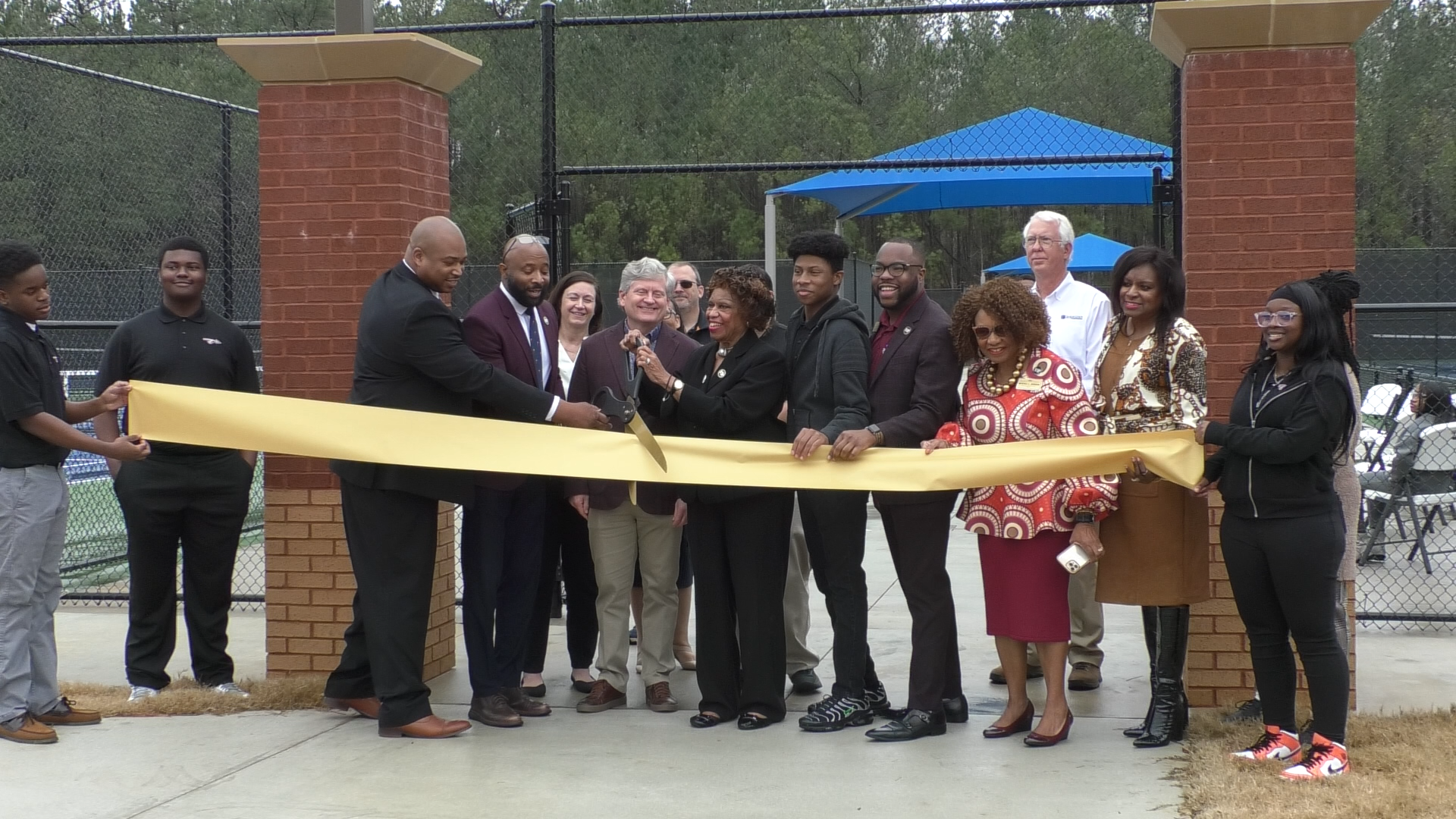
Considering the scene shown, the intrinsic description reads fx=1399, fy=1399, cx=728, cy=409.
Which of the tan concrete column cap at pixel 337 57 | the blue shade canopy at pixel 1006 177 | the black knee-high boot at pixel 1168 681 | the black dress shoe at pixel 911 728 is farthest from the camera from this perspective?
the blue shade canopy at pixel 1006 177

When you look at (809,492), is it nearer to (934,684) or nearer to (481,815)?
(934,684)

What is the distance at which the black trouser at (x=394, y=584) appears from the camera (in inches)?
207

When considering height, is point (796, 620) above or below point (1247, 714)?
above

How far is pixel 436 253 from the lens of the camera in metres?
5.24

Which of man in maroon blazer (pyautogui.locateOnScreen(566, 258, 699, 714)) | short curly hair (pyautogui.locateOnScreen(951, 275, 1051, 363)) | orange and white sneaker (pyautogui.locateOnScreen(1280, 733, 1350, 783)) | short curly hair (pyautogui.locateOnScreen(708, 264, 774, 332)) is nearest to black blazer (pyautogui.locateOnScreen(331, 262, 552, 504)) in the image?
man in maroon blazer (pyautogui.locateOnScreen(566, 258, 699, 714))

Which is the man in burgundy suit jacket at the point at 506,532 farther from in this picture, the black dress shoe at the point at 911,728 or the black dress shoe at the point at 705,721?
the black dress shoe at the point at 911,728

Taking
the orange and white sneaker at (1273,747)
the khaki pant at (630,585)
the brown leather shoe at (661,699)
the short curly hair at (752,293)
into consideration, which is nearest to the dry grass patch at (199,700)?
the khaki pant at (630,585)

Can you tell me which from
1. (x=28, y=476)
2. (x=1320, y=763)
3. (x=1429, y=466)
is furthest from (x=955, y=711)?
(x=1429, y=466)

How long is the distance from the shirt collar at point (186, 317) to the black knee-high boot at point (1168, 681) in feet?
13.1

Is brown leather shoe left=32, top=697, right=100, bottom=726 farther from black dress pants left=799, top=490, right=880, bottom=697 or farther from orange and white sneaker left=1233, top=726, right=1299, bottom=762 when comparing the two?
orange and white sneaker left=1233, top=726, right=1299, bottom=762

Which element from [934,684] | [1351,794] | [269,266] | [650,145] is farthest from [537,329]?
[650,145]

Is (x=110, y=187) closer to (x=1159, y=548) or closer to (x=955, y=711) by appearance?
(x=955, y=711)

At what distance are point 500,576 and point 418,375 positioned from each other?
0.89m

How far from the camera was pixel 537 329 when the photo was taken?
5.71 m
